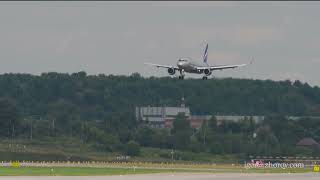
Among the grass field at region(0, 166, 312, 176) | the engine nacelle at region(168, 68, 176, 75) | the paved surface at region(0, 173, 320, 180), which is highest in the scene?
the engine nacelle at region(168, 68, 176, 75)

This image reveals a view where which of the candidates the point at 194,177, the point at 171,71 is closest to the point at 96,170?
the point at 171,71

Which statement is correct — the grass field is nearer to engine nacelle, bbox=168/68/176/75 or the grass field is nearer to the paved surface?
the paved surface

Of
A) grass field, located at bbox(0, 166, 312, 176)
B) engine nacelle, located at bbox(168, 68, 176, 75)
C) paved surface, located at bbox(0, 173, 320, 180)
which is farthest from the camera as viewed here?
engine nacelle, located at bbox(168, 68, 176, 75)

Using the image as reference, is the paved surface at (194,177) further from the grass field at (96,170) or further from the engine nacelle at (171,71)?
the engine nacelle at (171,71)

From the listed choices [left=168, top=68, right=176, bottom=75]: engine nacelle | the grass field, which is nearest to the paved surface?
the grass field

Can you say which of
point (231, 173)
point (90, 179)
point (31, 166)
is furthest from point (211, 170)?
point (90, 179)

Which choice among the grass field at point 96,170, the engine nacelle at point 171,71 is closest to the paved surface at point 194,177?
the grass field at point 96,170

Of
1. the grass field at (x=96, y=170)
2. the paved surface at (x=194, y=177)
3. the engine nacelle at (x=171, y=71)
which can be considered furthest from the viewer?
the engine nacelle at (x=171, y=71)

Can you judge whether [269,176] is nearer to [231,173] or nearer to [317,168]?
[231,173]

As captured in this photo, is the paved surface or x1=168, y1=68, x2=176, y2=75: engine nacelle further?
x1=168, y1=68, x2=176, y2=75: engine nacelle

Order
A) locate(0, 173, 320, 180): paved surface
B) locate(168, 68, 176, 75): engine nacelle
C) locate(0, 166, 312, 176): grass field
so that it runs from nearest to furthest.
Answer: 1. locate(0, 173, 320, 180): paved surface
2. locate(0, 166, 312, 176): grass field
3. locate(168, 68, 176, 75): engine nacelle

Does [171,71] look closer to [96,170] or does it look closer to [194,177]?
[96,170]

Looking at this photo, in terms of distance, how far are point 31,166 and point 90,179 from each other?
130 ft

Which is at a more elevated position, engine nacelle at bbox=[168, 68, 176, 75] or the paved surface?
engine nacelle at bbox=[168, 68, 176, 75]
